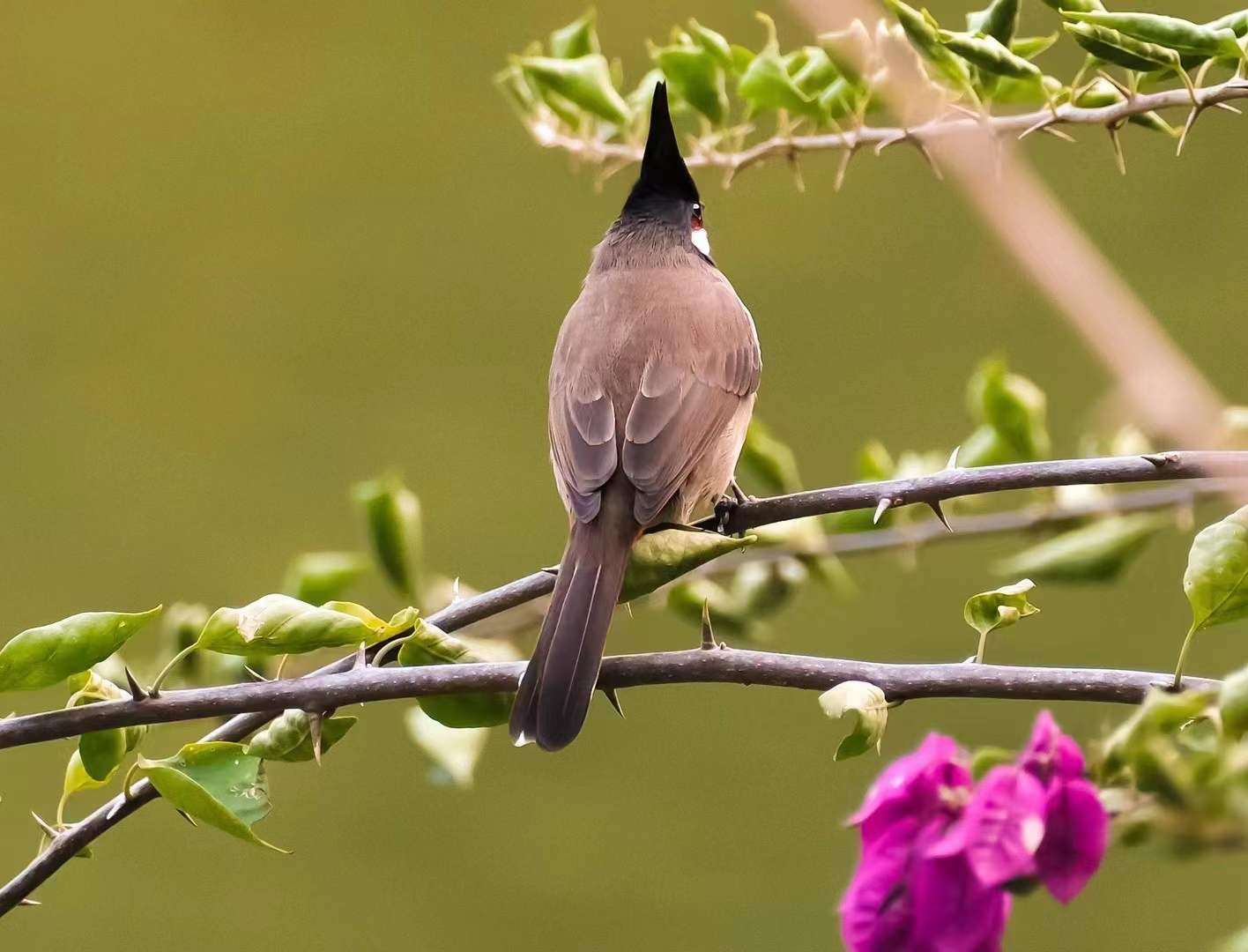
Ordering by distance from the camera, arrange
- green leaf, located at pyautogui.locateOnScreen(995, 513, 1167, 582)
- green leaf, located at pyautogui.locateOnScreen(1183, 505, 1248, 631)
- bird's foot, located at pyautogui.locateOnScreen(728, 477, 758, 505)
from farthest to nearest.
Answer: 1. bird's foot, located at pyautogui.locateOnScreen(728, 477, 758, 505)
2. green leaf, located at pyautogui.locateOnScreen(995, 513, 1167, 582)
3. green leaf, located at pyautogui.locateOnScreen(1183, 505, 1248, 631)

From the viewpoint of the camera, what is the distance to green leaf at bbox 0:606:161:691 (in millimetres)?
771

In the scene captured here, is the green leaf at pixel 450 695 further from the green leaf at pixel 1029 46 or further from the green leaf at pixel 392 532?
the green leaf at pixel 1029 46

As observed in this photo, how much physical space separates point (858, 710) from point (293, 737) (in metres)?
0.31

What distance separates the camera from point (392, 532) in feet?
3.88

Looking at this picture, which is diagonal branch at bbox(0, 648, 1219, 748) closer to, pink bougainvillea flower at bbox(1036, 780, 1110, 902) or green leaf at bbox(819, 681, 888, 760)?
green leaf at bbox(819, 681, 888, 760)

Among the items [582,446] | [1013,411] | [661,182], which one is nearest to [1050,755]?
[1013,411]

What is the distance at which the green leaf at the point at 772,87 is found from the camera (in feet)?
3.46

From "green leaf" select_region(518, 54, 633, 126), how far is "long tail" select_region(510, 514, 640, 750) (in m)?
0.30

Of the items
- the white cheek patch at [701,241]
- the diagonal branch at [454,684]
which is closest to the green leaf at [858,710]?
the diagonal branch at [454,684]

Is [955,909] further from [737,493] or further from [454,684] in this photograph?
[737,493]

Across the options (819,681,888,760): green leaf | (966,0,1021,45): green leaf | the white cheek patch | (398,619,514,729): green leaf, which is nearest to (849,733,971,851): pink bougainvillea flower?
(819,681,888,760): green leaf

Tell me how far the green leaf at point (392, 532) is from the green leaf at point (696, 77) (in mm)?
353

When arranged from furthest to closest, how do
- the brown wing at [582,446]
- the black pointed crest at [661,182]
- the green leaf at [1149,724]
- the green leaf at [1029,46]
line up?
the black pointed crest at [661,182] < the brown wing at [582,446] < the green leaf at [1029,46] < the green leaf at [1149,724]

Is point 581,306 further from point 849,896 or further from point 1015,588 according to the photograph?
point 849,896
